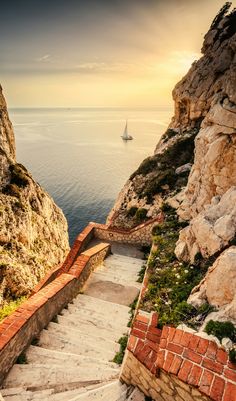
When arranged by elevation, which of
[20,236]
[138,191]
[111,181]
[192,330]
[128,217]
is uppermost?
[192,330]

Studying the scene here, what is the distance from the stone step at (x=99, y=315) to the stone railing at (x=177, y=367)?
99.8 inches

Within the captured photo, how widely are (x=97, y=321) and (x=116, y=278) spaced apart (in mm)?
2974

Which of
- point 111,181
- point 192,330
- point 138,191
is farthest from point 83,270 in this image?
point 111,181

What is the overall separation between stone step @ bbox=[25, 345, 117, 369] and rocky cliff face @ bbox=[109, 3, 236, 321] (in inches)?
103

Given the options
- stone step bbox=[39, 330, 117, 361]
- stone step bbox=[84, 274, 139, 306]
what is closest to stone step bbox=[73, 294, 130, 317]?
stone step bbox=[84, 274, 139, 306]

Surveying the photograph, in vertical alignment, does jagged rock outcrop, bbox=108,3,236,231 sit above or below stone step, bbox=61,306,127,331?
above

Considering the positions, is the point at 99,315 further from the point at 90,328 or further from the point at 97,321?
the point at 90,328

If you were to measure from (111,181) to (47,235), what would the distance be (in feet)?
124

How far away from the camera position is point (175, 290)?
719 cm

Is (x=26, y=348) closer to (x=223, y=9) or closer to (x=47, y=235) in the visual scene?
(x=47, y=235)

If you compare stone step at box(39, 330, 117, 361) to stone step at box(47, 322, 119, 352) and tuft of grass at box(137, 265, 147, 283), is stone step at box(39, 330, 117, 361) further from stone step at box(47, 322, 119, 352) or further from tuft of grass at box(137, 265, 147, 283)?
tuft of grass at box(137, 265, 147, 283)

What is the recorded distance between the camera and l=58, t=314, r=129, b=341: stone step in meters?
7.18

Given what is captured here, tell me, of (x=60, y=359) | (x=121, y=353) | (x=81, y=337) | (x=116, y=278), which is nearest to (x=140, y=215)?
(x=116, y=278)

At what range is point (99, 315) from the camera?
7938 mm
